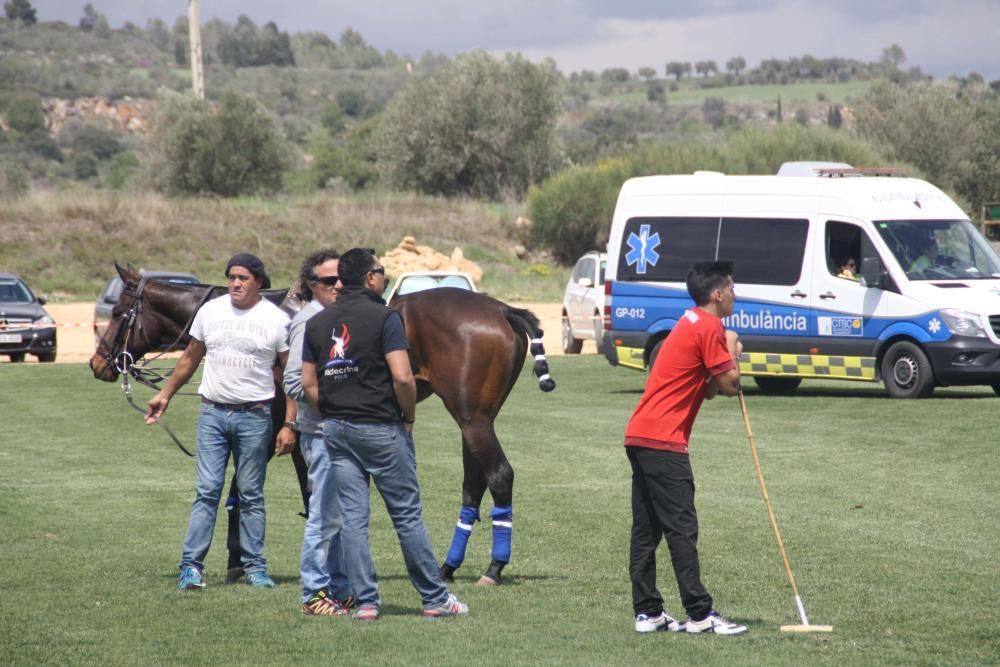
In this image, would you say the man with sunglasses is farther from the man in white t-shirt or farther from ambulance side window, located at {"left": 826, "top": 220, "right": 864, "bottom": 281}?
ambulance side window, located at {"left": 826, "top": 220, "right": 864, "bottom": 281}

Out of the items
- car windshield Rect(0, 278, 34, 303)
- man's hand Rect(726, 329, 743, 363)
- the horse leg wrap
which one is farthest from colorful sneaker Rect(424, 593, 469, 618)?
car windshield Rect(0, 278, 34, 303)

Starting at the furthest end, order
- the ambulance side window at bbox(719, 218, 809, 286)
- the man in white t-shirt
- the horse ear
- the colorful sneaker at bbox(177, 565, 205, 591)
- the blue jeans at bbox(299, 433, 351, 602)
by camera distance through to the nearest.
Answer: the ambulance side window at bbox(719, 218, 809, 286), the horse ear, the colorful sneaker at bbox(177, 565, 205, 591), the man in white t-shirt, the blue jeans at bbox(299, 433, 351, 602)

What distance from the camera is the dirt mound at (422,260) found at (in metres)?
50.3

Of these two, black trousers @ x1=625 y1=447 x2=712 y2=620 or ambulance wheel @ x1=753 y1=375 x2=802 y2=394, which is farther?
ambulance wheel @ x1=753 y1=375 x2=802 y2=394

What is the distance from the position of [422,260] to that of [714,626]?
43638 mm

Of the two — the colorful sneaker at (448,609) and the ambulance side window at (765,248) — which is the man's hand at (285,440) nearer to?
the colorful sneaker at (448,609)

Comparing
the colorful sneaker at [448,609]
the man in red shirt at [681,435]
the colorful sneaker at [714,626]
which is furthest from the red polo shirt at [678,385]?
the colorful sneaker at [448,609]

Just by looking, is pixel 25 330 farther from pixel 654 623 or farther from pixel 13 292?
pixel 654 623

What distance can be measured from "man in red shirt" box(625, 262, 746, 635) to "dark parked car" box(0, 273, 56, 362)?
76.4ft

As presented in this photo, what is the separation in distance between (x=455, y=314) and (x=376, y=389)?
190 cm

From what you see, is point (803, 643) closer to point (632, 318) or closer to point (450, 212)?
point (632, 318)

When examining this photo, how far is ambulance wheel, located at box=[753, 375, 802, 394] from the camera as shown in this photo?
2272 centimetres

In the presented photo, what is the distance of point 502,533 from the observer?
30.5 feet

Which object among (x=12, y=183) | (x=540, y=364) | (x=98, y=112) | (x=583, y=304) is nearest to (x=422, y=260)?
(x=583, y=304)
